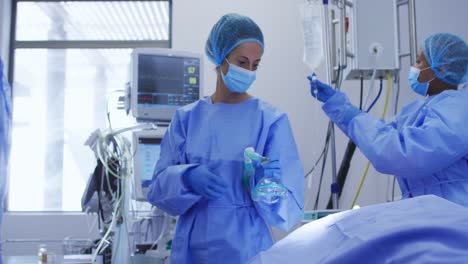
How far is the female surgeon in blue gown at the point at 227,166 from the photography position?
5.01 ft

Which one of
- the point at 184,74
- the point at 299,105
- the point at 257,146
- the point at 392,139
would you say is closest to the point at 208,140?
the point at 257,146

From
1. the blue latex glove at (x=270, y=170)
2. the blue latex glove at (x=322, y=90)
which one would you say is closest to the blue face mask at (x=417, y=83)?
the blue latex glove at (x=322, y=90)

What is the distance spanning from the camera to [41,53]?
437 centimetres

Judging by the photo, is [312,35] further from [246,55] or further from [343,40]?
[246,55]

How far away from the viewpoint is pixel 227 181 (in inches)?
61.7

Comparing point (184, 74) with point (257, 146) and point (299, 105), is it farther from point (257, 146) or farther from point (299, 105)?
point (299, 105)

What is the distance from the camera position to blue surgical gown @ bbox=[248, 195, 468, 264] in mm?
455

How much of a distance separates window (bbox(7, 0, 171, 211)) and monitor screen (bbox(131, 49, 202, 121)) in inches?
68.2

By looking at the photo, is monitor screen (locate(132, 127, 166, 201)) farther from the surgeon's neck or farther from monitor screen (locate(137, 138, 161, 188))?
the surgeon's neck

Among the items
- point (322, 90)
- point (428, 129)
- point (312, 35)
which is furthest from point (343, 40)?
point (428, 129)

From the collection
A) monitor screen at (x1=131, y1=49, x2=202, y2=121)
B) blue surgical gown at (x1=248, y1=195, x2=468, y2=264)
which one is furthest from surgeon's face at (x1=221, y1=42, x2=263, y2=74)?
blue surgical gown at (x1=248, y1=195, x2=468, y2=264)

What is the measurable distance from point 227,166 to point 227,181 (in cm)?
5

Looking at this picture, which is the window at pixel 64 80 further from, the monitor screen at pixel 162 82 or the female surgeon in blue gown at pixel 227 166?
→ the female surgeon in blue gown at pixel 227 166

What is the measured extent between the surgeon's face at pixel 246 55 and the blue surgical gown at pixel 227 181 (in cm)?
13
